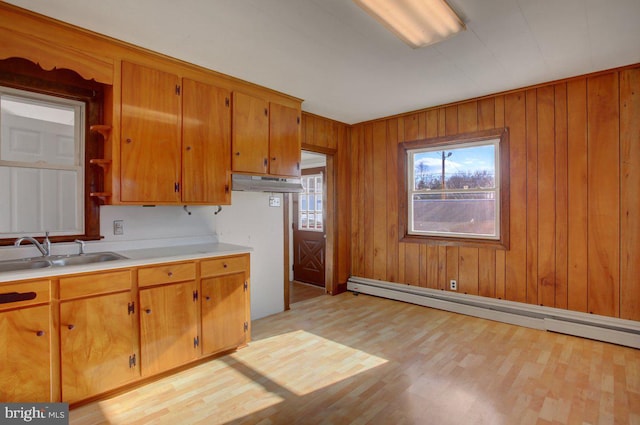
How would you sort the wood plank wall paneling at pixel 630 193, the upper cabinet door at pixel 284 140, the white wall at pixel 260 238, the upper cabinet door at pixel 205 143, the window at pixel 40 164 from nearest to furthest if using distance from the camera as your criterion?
1. the window at pixel 40 164
2. the upper cabinet door at pixel 205 143
3. the wood plank wall paneling at pixel 630 193
4. the upper cabinet door at pixel 284 140
5. the white wall at pixel 260 238

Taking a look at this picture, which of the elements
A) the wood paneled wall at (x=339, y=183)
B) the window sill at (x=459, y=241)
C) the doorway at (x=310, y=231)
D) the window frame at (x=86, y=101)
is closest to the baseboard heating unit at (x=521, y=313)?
the wood paneled wall at (x=339, y=183)

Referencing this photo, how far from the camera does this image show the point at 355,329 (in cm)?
351

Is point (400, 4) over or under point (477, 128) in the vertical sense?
over

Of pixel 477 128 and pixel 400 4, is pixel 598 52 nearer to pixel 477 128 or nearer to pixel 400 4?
pixel 477 128

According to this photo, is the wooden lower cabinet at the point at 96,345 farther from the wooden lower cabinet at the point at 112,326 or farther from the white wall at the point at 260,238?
the white wall at the point at 260,238

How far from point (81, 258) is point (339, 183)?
338 centimetres

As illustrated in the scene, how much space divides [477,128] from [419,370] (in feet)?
9.40

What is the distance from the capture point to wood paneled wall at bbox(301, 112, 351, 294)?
4.71m

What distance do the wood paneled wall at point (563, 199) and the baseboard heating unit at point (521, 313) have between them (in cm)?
8

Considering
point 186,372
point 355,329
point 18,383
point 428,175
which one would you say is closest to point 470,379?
point 355,329

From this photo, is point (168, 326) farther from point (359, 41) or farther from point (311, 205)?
point (311, 205)

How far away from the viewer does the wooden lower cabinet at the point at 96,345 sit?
206cm

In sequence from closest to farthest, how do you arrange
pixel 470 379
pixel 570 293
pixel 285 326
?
pixel 470 379, pixel 570 293, pixel 285 326

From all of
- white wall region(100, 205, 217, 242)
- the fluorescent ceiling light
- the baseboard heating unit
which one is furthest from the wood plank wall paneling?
white wall region(100, 205, 217, 242)
